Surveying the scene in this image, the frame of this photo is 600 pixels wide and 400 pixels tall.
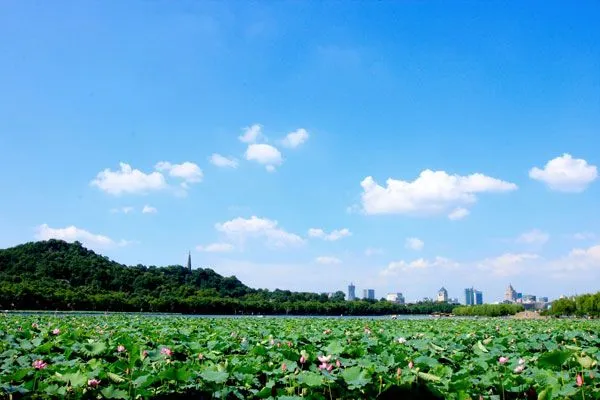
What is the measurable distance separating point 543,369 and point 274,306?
79.2 meters

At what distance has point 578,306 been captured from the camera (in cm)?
8062

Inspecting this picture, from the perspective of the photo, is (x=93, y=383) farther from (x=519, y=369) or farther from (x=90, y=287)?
(x=90, y=287)

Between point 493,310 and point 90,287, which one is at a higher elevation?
point 90,287

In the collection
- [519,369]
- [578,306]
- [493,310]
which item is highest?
[519,369]

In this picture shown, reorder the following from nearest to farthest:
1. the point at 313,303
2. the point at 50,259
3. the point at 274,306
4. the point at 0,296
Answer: the point at 0,296 → the point at 50,259 → the point at 274,306 → the point at 313,303

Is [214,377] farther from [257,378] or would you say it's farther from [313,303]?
[313,303]

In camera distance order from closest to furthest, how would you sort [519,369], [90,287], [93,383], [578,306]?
[93,383] < [519,369] < [90,287] < [578,306]

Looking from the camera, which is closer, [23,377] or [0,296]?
[23,377]

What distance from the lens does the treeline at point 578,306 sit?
76.6m

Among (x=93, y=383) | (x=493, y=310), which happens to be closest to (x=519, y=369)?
(x=93, y=383)

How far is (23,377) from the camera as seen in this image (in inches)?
189

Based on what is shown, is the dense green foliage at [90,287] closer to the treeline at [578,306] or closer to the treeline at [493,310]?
the treeline at [493,310]

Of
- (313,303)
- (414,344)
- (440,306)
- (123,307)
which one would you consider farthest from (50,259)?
(440,306)

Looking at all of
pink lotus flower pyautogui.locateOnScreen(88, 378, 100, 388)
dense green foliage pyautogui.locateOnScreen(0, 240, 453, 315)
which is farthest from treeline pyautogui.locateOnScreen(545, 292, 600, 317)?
pink lotus flower pyautogui.locateOnScreen(88, 378, 100, 388)
